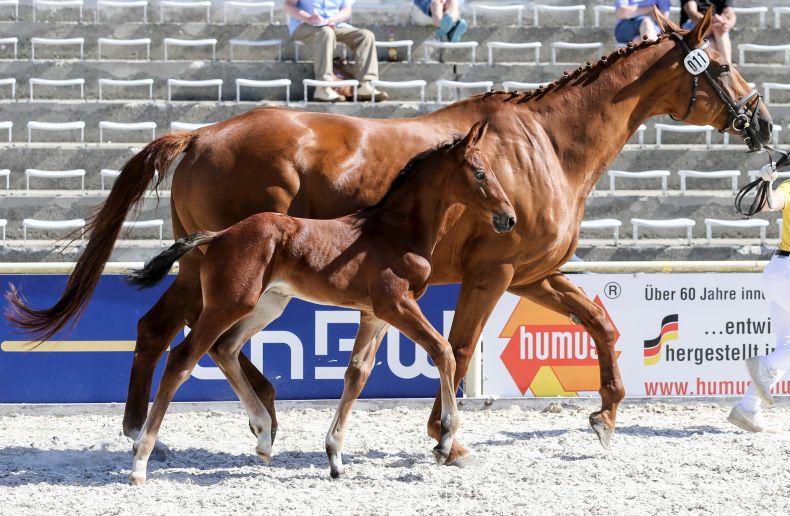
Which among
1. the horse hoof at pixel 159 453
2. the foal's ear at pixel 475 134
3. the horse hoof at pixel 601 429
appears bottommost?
the horse hoof at pixel 159 453

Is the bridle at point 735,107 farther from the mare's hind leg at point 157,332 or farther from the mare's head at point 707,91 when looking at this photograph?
the mare's hind leg at point 157,332

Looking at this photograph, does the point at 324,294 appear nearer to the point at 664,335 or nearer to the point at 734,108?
the point at 734,108

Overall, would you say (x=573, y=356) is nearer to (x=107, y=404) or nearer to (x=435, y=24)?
(x=107, y=404)

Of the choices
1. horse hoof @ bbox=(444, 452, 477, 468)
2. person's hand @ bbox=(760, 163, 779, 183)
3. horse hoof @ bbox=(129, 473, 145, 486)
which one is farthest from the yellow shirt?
horse hoof @ bbox=(129, 473, 145, 486)

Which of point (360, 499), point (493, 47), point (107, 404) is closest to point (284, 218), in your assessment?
point (360, 499)

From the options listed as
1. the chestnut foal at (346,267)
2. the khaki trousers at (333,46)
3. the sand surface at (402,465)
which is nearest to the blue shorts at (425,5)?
the khaki trousers at (333,46)

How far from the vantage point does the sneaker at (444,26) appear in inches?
510

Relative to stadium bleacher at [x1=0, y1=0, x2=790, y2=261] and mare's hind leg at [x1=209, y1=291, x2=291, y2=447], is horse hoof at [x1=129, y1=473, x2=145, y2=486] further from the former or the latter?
stadium bleacher at [x1=0, y1=0, x2=790, y2=261]

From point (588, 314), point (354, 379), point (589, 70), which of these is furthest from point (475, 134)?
point (588, 314)

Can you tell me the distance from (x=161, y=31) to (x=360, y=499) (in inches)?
371

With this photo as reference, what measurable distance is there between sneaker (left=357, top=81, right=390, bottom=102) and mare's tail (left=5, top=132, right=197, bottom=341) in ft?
20.5

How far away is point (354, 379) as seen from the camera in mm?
5723

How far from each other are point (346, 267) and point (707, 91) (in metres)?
2.53

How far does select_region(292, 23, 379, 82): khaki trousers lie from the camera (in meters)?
12.1
